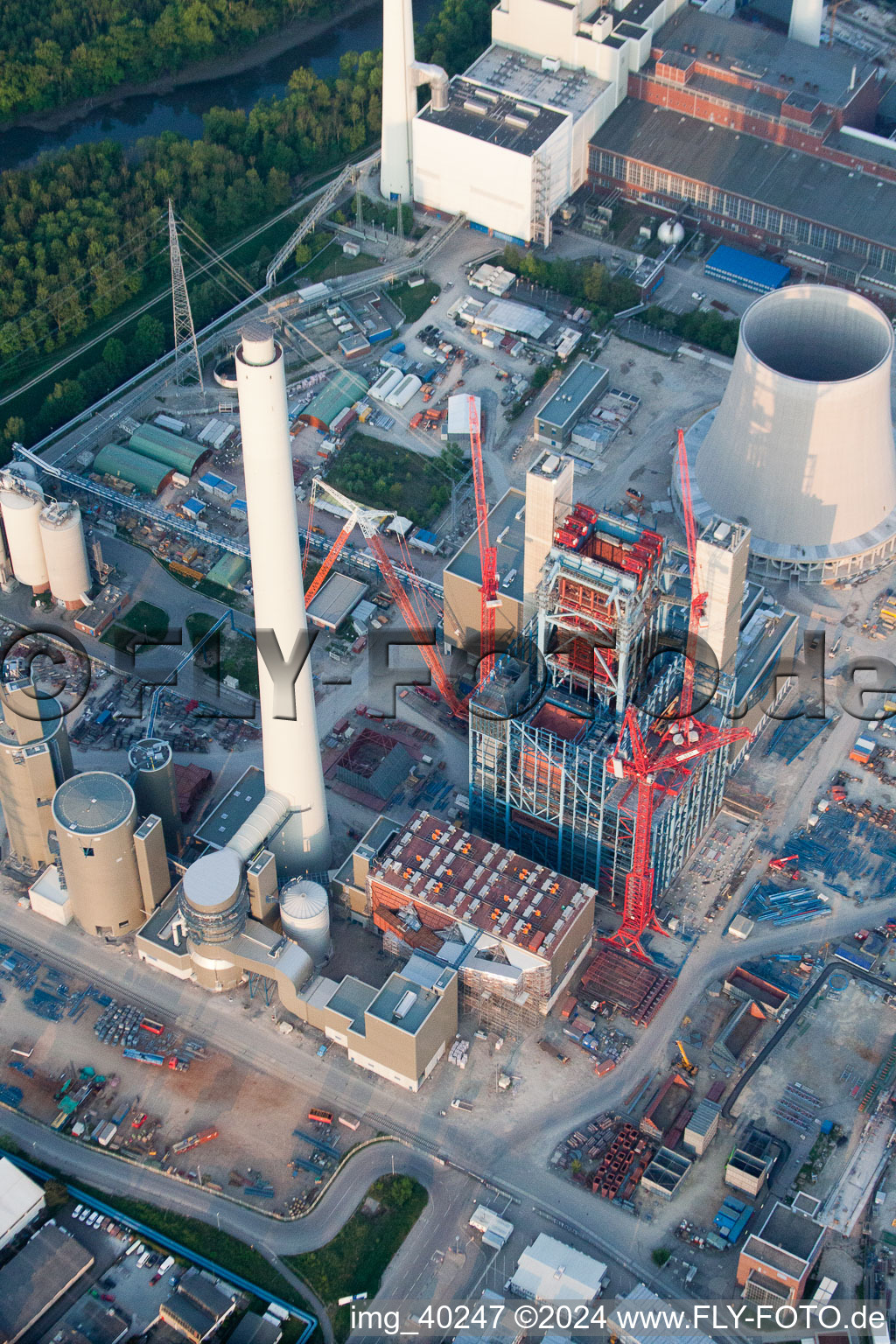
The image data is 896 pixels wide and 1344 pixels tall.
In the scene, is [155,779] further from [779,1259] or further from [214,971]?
[779,1259]

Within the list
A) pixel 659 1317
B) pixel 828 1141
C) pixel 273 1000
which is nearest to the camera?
pixel 659 1317

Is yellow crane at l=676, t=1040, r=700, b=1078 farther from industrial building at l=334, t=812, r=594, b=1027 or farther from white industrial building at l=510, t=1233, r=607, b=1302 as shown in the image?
white industrial building at l=510, t=1233, r=607, b=1302

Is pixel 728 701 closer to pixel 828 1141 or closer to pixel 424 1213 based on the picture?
pixel 828 1141

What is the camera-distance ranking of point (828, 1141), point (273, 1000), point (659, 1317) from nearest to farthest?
point (659, 1317), point (828, 1141), point (273, 1000)

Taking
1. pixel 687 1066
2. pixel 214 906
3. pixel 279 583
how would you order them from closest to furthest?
pixel 279 583, pixel 214 906, pixel 687 1066

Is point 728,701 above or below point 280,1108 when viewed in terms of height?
above

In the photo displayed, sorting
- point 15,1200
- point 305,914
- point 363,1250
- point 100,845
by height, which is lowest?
point 363,1250

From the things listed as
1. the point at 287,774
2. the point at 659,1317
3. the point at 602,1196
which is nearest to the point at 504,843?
the point at 287,774

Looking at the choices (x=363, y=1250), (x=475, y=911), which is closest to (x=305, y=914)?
(x=475, y=911)
